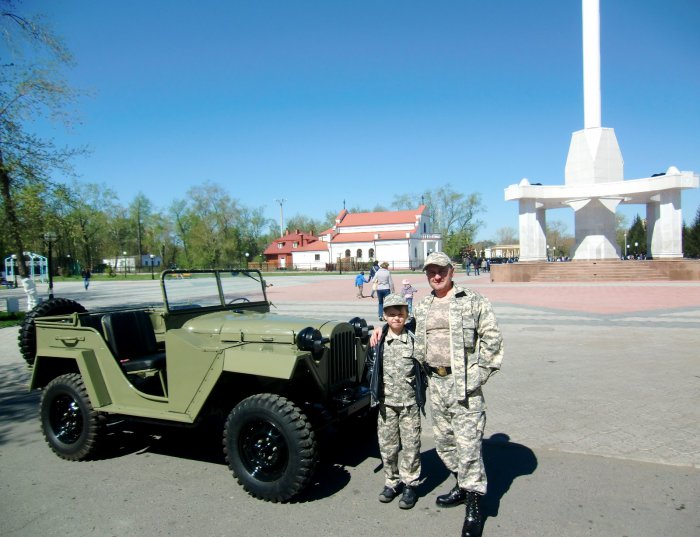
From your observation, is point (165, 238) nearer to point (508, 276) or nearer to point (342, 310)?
point (508, 276)

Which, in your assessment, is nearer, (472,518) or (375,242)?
(472,518)

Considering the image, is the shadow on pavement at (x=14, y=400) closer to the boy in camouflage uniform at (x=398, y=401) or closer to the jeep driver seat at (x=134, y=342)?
the jeep driver seat at (x=134, y=342)

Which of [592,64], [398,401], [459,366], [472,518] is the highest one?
[592,64]

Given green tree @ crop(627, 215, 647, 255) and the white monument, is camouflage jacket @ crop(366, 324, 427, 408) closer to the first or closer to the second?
the white monument

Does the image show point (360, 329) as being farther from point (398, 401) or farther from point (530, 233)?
point (530, 233)

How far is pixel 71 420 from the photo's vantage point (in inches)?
178

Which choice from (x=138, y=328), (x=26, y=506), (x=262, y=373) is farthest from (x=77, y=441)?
(x=262, y=373)

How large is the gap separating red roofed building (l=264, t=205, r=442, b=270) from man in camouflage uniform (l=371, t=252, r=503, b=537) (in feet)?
215

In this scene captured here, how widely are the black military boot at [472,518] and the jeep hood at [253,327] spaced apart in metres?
1.66

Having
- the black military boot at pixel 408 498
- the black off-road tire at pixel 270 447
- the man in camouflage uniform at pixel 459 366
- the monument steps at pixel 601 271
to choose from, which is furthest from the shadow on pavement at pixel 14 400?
the monument steps at pixel 601 271

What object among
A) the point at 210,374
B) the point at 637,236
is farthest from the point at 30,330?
the point at 637,236

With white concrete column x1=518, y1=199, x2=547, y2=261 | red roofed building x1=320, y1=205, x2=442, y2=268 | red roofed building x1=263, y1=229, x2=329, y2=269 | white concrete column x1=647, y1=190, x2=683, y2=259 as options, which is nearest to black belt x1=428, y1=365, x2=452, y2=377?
white concrete column x1=518, y1=199, x2=547, y2=261

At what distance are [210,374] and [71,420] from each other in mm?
1850

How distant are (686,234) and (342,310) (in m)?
61.4
